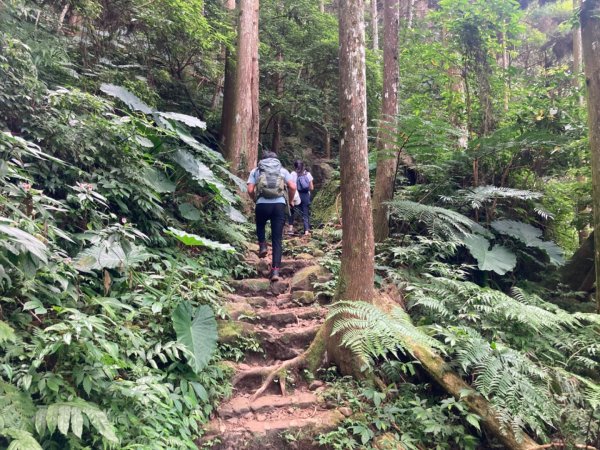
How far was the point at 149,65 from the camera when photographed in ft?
29.0

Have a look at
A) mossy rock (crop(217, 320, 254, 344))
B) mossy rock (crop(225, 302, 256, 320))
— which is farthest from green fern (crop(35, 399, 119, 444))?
mossy rock (crop(225, 302, 256, 320))

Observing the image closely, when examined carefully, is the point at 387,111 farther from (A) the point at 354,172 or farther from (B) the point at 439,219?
(A) the point at 354,172

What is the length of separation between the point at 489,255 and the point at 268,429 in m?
4.22

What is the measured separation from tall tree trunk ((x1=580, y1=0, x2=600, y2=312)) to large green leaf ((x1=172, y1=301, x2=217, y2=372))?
4827mm

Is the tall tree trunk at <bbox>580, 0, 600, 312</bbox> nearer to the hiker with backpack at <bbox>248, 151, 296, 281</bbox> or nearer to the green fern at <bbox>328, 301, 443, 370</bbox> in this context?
the green fern at <bbox>328, 301, 443, 370</bbox>

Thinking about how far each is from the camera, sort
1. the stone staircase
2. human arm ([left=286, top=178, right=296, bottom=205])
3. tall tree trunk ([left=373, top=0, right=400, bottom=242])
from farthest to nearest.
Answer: tall tree trunk ([left=373, top=0, right=400, bottom=242])
human arm ([left=286, top=178, right=296, bottom=205])
the stone staircase

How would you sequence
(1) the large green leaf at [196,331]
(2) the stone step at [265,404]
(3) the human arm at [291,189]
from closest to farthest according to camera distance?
(1) the large green leaf at [196,331]
(2) the stone step at [265,404]
(3) the human arm at [291,189]

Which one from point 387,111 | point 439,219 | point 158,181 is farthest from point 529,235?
point 158,181

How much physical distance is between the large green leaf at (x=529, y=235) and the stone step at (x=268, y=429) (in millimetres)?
4344

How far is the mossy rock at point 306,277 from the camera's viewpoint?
5874 millimetres

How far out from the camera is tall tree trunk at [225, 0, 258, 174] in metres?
8.91

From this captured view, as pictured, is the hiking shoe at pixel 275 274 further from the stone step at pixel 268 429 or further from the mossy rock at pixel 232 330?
the stone step at pixel 268 429

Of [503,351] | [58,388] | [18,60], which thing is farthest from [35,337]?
[503,351]

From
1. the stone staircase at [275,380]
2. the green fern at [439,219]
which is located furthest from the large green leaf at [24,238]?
the green fern at [439,219]
